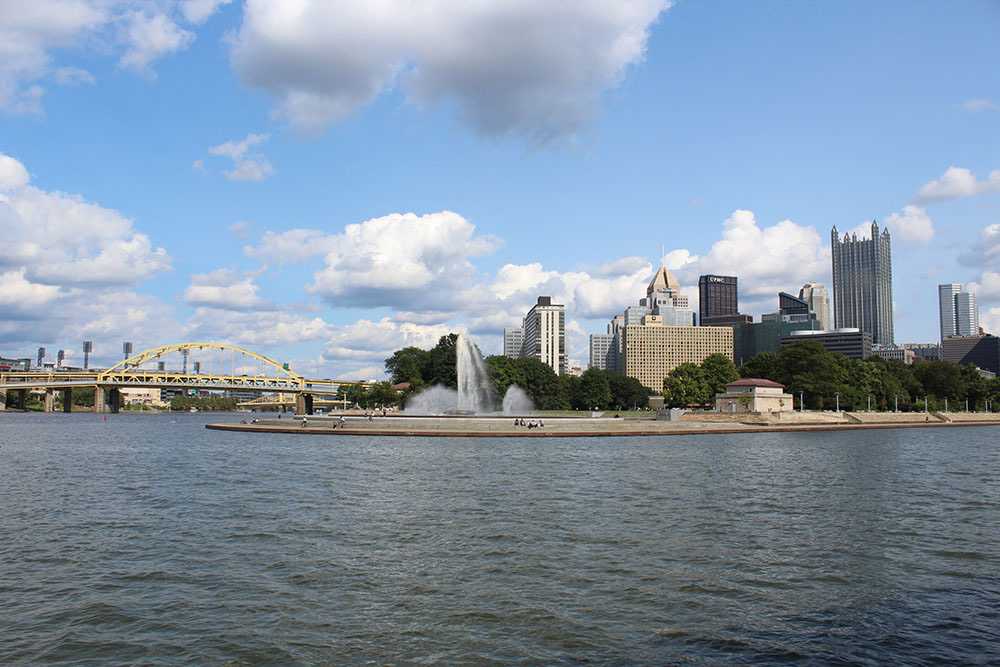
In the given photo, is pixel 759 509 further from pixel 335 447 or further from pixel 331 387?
pixel 331 387

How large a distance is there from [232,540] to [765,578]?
1408 centimetres

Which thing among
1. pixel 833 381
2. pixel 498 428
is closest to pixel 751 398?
pixel 833 381

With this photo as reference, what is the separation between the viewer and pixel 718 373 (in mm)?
135625

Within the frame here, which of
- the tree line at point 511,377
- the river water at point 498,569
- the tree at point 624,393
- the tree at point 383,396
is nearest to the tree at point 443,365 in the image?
the tree line at point 511,377

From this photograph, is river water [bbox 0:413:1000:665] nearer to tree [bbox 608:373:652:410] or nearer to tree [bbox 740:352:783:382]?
tree [bbox 740:352:783:382]

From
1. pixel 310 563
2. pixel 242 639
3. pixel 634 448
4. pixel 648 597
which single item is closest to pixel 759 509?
pixel 648 597

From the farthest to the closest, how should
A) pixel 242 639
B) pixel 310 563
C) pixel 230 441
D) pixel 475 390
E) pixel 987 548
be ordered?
1. pixel 475 390
2. pixel 230 441
3. pixel 987 548
4. pixel 310 563
5. pixel 242 639

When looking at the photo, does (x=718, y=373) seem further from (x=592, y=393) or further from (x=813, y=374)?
(x=592, y=393)

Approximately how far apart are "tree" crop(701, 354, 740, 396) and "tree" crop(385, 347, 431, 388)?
49254 mm

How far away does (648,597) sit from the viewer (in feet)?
51.3

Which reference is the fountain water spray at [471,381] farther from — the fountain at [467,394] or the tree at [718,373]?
the tree at [718,373]

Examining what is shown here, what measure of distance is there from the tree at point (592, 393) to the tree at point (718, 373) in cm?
1874

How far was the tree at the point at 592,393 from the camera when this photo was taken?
→ 143250 millimetres

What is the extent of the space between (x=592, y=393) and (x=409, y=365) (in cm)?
3453
